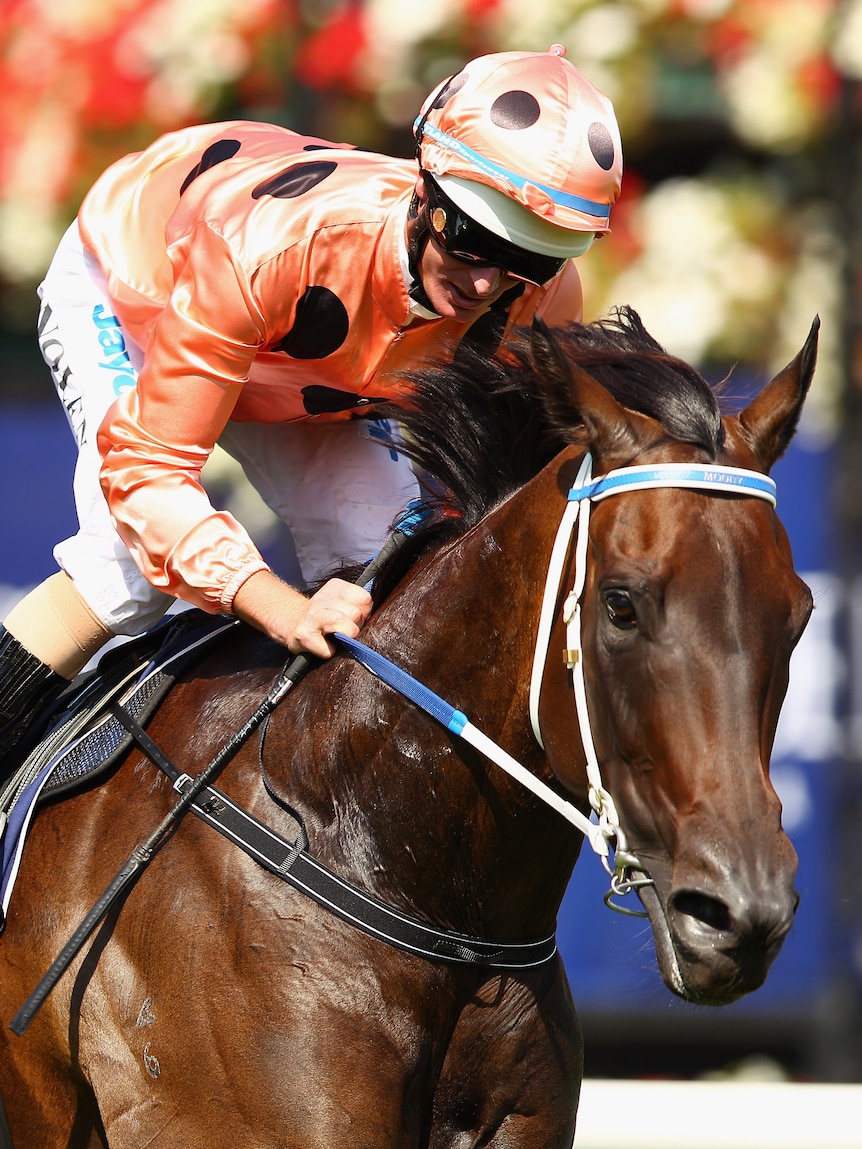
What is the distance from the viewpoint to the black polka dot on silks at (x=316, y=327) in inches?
103

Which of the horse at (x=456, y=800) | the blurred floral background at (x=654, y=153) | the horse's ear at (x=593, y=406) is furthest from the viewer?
the blurred floral background at (x=654, y=153)

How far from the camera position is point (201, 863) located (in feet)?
7.76

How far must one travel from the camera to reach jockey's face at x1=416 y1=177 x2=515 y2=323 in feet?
8.44

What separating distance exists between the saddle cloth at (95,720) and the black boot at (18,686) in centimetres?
5

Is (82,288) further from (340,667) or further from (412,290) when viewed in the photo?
(340,667)

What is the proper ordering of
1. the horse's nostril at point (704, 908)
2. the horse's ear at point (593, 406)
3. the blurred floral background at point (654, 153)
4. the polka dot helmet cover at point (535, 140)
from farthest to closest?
the blurred floral background at point (654, 153), the polka dot helmet cover at point (535, 140), the horse's ear at point (593, 406), the horse's nostril at point (704, 908)

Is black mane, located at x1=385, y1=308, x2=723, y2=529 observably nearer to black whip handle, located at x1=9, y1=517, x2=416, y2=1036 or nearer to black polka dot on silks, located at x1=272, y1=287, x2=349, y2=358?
black polka dot on silks, located at x1=272, y1=287, x2=349, y2=358

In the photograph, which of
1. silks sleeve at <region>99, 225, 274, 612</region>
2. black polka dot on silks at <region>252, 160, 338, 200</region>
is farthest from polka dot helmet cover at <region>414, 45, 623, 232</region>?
silks sleeve at <region>99, 225, 274, 612</region>

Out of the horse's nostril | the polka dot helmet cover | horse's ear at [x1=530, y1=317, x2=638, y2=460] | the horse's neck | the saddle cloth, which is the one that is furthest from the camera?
the saddle cloth

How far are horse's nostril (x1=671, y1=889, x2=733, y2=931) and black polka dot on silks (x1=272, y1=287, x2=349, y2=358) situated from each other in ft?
4.01

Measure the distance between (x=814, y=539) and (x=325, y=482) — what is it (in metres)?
2.58

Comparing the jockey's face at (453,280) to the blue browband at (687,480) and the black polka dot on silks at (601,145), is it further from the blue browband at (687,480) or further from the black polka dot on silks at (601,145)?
the blue browband at (687,480)

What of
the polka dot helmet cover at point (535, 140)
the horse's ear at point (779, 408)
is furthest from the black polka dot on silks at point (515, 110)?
the horse's ear at point (779, 408)

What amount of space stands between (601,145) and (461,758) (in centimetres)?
101
